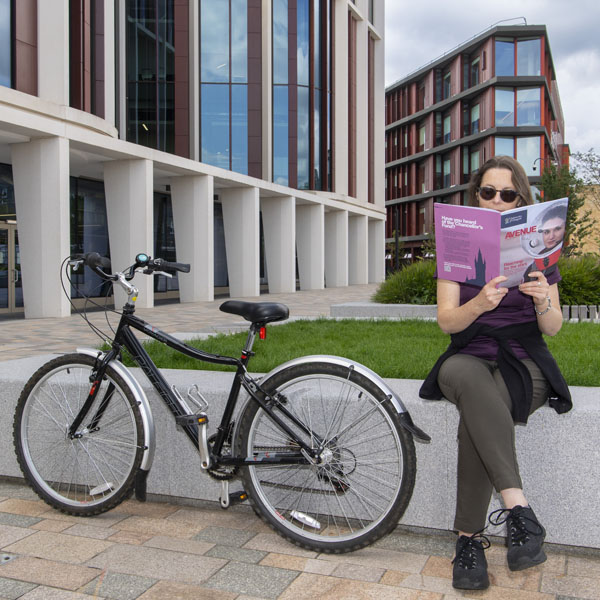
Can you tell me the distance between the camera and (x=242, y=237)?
2506cm

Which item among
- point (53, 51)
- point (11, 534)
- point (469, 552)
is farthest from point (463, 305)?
point (53, 51)

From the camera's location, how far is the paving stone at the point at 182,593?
261 centimetres

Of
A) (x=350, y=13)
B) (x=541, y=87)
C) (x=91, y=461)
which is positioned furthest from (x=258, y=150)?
(x=541, y=87)

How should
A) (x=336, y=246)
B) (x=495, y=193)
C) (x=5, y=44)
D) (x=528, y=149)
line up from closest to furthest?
1. (x=495, y=193)
2. (x=5, y=44)
3. (x=336, y=246)
4. (x=528, y=149)

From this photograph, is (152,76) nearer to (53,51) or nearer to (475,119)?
(53,51)

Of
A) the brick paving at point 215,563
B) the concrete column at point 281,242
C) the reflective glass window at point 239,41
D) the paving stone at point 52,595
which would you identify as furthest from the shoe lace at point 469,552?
the reflective glass window at point 239,41

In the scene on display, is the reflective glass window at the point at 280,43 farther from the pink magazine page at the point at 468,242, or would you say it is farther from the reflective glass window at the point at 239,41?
the pink magazine page at the point at 468,242

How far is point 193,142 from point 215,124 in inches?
53.4

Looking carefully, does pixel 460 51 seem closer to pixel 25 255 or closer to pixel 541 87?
pixel 541 87

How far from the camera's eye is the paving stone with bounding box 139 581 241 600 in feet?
8.57

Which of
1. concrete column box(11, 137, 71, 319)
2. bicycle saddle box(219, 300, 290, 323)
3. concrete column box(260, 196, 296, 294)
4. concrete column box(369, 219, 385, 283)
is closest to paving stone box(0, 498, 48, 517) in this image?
bicycle saddle box(219, 300, 290, 323)

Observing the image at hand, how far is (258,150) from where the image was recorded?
2991 cm

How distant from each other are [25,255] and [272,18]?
1910 centimetres

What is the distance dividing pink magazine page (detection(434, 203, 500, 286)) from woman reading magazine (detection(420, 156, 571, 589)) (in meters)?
0.08
